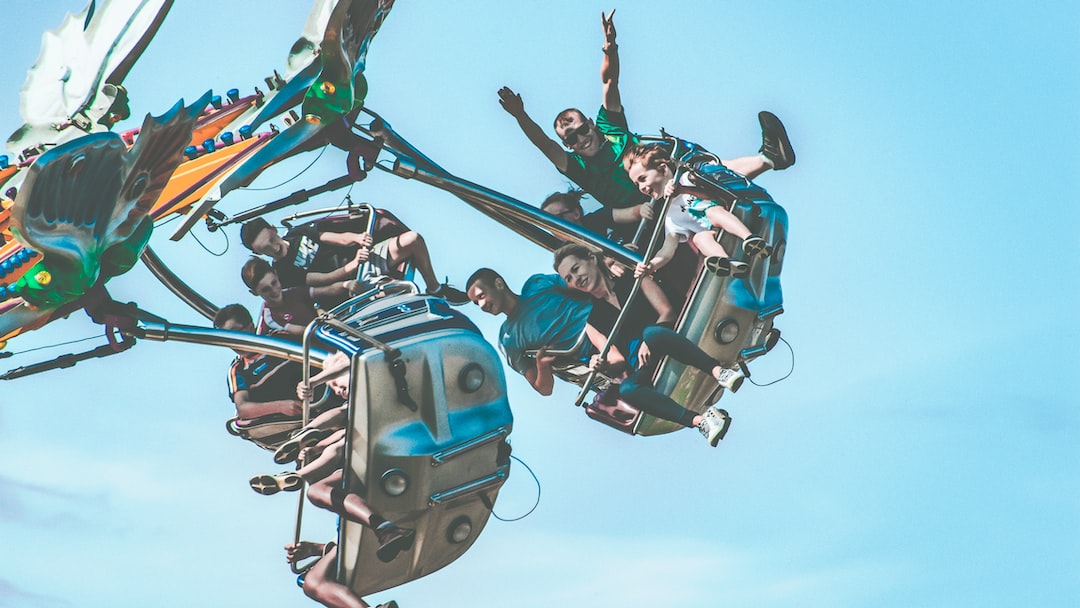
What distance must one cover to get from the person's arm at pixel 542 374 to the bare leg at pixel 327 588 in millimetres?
2635

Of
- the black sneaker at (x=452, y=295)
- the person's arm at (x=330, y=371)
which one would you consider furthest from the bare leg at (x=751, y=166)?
the person's arm at (x=330, y=371)

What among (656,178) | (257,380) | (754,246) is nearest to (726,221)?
(754,246)

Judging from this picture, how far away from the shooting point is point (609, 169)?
2031 centimetres

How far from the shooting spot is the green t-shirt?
66.4ft

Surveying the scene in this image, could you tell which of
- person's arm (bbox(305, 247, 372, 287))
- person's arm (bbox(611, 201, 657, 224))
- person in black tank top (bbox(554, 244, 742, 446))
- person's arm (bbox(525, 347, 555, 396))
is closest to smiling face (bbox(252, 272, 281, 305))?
person's arm (bbox(305, 247, 372, 287))

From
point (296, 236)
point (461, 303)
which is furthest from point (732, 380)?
point (296, 236)

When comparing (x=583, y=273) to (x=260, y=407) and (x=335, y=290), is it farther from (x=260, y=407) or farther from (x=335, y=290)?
(x=260, y=407)

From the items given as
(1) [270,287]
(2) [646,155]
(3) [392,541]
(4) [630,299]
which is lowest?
(3) [392,541]

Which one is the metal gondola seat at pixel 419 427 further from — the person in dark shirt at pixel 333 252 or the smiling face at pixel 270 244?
the smiling face at pixel 270 244

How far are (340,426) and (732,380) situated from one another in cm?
374

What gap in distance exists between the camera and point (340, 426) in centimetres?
1861

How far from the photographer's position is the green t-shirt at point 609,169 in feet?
66.4

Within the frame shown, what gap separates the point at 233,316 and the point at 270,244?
0.88 meters

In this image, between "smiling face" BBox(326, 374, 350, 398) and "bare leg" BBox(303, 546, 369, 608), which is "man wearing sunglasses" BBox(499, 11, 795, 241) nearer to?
"smiling face" BBox(326, 374, 350, 398)
